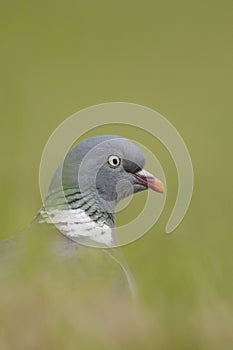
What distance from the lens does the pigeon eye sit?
1.80 m

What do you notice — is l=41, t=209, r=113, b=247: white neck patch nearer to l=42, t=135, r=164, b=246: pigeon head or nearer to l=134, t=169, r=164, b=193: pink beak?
l=42, t=135, r=164, b=246: pigeon head

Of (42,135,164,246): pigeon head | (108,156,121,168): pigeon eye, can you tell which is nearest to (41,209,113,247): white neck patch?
(42,135,164,246): pigeon head

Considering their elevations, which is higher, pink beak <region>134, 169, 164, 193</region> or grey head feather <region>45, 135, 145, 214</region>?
grey head feather <region>45, 135, 145, 214</region>

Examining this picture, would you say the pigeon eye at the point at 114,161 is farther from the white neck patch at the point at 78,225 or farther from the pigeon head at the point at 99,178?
the white neck patch at the point at 78,225

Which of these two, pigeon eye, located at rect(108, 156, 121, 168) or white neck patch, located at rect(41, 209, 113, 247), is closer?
white neck patch, located at rect(41, 209, 113, 247)

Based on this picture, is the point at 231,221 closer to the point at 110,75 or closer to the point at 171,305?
the point at 171,305

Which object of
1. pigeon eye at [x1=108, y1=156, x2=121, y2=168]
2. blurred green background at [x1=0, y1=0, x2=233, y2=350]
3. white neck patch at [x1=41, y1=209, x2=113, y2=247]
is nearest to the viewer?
blurred green background at [x1=0, y1=0, x2=233, y2=350]

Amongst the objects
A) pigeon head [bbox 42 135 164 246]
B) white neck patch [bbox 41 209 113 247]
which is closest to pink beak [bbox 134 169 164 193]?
pigeon head [bbox 42 135 164 246]

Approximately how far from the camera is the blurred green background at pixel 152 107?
1.16 metres

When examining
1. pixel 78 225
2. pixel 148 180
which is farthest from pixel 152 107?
pixel 78 225

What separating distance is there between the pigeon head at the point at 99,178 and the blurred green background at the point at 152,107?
9cm

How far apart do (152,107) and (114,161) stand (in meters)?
2.14

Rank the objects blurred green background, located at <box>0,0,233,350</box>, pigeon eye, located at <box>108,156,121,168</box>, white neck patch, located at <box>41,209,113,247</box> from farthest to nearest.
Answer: pigeon eye, located at <box>108,156,121,168</box> → white neck patch, located at <box>41,209,113,247</box> → blurred green background, located at <box>0,0,233,350</box>

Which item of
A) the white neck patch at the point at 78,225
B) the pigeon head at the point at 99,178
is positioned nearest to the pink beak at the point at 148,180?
the pigeon head at the point at 99,178
